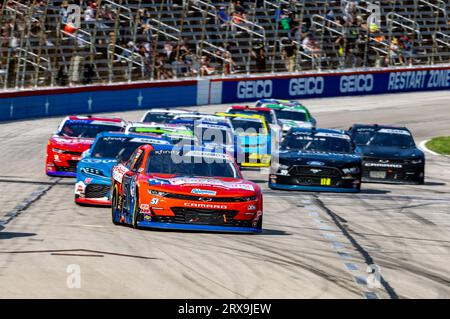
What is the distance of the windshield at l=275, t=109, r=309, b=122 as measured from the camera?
34.5 meters

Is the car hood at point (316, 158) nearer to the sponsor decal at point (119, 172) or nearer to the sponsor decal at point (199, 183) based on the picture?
the sponsor decal at point (119, 172)

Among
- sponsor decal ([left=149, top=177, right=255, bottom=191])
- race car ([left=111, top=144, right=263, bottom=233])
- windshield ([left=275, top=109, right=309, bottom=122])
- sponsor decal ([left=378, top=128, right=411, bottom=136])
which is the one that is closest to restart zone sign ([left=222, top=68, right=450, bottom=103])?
windshield ([left=275, top=109, right=309, bottom=122])

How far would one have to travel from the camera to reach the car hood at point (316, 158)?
74.7 feet

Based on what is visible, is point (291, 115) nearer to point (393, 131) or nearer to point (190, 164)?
point (393, 131)

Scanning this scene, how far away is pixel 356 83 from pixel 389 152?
2765cm

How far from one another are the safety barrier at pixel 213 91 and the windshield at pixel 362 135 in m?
14.7

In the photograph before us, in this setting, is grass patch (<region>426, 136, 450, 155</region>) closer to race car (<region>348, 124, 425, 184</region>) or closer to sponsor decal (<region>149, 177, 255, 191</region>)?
race car (<region>348, 124, 425, 184</region>)

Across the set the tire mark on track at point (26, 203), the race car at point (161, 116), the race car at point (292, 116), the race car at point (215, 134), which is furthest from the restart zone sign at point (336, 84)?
the tire mark on track at point (26, 203)

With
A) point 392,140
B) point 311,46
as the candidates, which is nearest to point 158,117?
point 392,140

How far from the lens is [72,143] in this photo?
23.5 meters

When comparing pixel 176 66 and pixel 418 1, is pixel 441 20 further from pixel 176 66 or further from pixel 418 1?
pixel 176 66

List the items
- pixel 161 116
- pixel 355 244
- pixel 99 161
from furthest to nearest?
1. pixel 161 116
2. pixel 99 161
3. pixel 355 244

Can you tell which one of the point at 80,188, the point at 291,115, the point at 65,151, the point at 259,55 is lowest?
the point at 80,188
